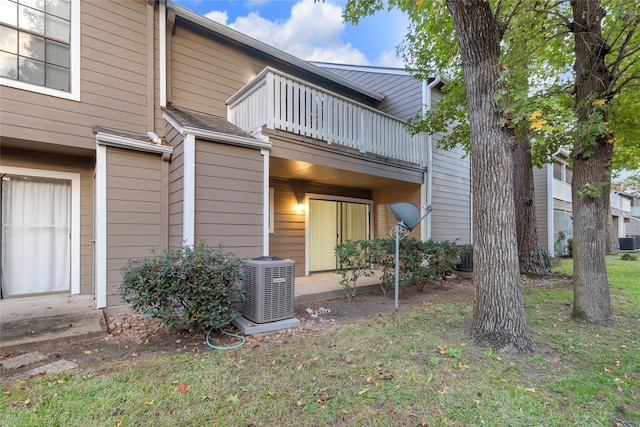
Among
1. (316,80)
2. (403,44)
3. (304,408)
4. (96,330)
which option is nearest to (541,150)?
(403,44)

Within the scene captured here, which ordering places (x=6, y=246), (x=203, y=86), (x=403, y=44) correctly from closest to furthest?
(x=6, y=246) → (x=203, y=86) → (x=403, y=44)

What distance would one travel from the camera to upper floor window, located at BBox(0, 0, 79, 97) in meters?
4.43

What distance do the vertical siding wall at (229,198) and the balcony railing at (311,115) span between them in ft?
2.53

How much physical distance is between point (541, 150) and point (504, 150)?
4.23 m

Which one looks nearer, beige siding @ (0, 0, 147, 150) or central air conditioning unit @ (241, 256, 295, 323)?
central air conditioning unit @ (241, 256, 295, 323)

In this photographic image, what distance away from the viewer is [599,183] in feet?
13.8

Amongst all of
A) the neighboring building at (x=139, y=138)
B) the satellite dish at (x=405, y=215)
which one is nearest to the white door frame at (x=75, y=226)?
the neighboring building at (x=139, y=138)

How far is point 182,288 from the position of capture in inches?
135

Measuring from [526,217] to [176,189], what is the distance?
8.47 metres

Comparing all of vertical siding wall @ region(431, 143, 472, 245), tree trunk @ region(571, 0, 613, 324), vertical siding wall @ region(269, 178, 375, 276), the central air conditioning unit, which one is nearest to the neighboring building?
vertical siding wall @ region(269, 178, 375, 276)

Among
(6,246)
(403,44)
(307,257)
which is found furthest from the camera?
(307,257)

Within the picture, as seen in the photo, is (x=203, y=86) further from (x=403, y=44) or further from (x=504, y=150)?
(x=504, y=150)

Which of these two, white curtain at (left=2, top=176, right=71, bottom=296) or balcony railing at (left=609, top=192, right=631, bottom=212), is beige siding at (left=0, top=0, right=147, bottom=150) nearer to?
white curtain at (left=2, top=176, right=71, bottom=296)

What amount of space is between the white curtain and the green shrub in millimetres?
2857
